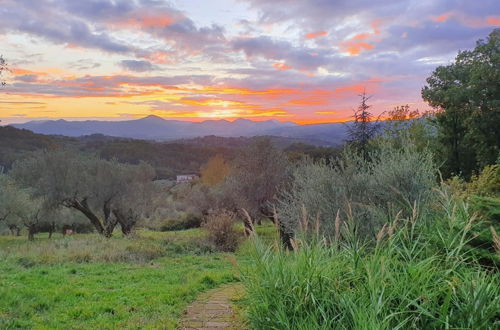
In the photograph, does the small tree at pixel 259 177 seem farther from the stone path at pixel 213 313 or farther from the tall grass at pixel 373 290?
the tall grass at pixel 373 290

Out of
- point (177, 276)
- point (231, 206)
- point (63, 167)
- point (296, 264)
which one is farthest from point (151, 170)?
point (296, 264)

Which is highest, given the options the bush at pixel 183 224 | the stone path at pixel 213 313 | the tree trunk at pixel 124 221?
the stone path at pixel 213 313

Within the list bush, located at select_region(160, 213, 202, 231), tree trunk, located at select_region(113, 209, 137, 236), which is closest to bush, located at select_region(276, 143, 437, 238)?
tree trunk, located at select_region(113, 209, 137, 236)

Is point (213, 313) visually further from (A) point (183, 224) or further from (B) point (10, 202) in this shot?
(B) point (10, 202)

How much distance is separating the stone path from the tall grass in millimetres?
1029

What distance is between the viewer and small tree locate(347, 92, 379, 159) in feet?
74.6

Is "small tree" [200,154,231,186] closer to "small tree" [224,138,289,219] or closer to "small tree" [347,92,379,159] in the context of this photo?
"small tree" [224,138,289,219]

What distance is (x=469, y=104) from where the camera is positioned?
27297mm

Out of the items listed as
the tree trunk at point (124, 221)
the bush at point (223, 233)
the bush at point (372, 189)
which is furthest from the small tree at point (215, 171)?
the bush at point (372, 189)

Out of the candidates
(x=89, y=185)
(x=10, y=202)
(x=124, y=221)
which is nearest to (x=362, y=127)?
(x=124, y=221)

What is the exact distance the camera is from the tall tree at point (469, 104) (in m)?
25.5

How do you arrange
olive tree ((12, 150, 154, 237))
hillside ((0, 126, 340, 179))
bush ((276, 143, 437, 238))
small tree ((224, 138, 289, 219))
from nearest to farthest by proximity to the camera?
bush ((276, 143, 437, 238))
small tree ((224, 138, 289, 219))
olive tree ((12, 150, 154, 237))
hillside ((0, 126, 340, 179))

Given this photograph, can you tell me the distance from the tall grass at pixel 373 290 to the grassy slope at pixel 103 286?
79.6 inches

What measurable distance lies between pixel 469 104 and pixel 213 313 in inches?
1077
